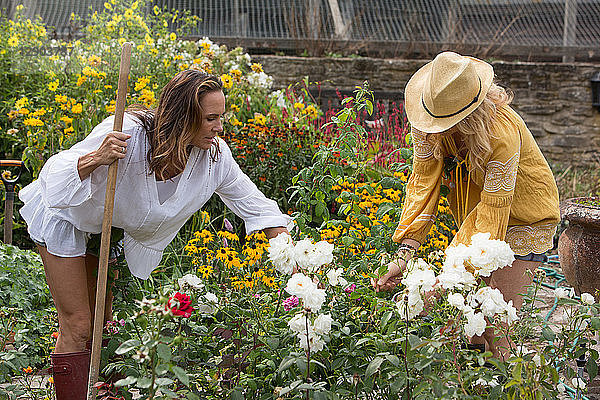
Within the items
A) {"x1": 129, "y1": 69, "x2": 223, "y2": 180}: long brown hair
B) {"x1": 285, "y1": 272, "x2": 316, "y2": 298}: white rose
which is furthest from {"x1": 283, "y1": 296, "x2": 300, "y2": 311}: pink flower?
{"x1": 129, "y1": 69, "x2": 223, "y2": 180}: long brown hair

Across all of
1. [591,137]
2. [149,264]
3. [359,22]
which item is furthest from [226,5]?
[149,264]

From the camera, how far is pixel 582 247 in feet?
13.6

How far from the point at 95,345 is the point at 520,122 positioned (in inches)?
65.2

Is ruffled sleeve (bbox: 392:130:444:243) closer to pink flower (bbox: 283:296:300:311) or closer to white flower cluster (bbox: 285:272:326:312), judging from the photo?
pink flower (bbox: 283:296:300:311)

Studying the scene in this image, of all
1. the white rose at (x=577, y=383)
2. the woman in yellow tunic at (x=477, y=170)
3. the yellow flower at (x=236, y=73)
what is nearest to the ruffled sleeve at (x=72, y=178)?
the woman in yellow tunic at (x=477, y=170)

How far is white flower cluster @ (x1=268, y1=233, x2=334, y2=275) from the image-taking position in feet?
6.49

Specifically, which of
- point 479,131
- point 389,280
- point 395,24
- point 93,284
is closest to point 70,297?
point 93,284

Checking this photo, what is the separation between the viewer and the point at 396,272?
2430mm

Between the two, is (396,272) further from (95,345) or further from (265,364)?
(95,345)

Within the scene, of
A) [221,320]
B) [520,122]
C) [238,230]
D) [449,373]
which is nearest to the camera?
[449,373]

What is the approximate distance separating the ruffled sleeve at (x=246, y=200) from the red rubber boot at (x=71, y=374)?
2.47 feet

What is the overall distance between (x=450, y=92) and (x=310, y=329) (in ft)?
3.27

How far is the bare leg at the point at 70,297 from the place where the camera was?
Result: 8.04ft

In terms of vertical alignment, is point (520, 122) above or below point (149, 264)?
above
